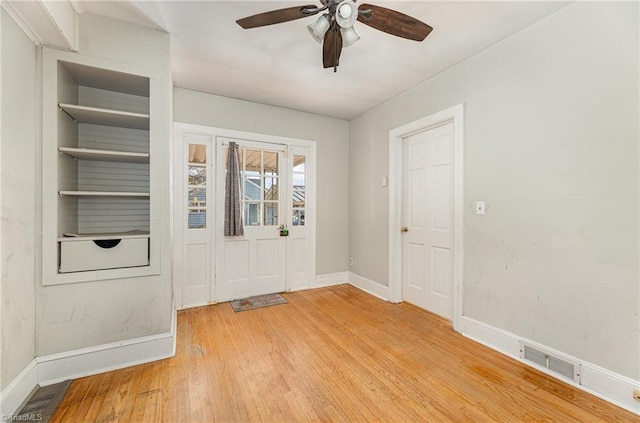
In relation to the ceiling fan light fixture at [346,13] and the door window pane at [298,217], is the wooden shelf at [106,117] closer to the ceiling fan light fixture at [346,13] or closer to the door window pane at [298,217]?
the ceiling fan light fixture at [346,13]

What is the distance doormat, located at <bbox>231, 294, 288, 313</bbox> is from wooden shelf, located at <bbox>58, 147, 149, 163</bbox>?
1.90 m

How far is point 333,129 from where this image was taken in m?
4.22

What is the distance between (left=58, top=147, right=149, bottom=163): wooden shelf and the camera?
6.50 feet

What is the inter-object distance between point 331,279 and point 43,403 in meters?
3.15

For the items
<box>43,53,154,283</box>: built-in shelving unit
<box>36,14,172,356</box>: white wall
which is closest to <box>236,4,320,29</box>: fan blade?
<box>36,14,172,356</box>: white wall

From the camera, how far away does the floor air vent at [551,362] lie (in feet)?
6.05

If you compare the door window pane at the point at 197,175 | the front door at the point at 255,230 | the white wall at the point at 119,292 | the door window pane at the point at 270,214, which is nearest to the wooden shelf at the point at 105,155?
the white wall at the point at 119,292

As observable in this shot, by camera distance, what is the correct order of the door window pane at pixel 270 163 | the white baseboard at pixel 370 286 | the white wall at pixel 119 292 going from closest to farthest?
the white wall at pixel 119 292 < the white baseboard at pixel 370 286 < the door window pane at pixel 270 163

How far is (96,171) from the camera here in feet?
7.79

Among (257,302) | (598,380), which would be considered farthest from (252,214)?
(598,380)

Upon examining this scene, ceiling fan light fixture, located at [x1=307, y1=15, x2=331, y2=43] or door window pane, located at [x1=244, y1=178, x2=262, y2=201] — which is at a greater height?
ceiling fan light fixture, located at [x1=307, y1=15, x2=331, y2=43]

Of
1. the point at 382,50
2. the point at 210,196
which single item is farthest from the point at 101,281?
the point at 382,50

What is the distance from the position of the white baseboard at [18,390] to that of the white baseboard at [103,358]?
6 cm

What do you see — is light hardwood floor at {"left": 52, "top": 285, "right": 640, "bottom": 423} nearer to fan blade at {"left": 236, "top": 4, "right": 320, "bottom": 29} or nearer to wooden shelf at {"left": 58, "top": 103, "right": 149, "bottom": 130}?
wooden shelf at {"left": 58, "top": 103, "right": 149, "bottom": 130}
